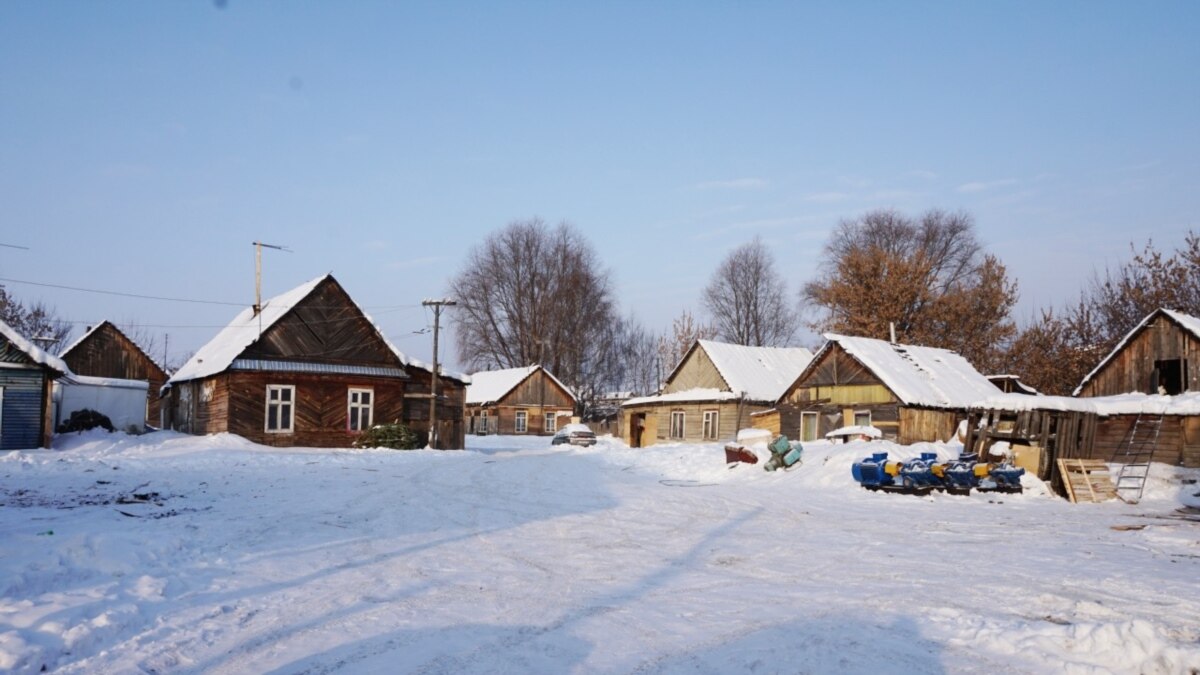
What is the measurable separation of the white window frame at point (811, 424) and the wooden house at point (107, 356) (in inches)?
1467

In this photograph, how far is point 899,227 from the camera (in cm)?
6719

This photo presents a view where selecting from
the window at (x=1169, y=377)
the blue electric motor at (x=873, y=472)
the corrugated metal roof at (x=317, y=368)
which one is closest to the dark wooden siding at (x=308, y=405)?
the corrugated metal roof at (x=317, y=368)

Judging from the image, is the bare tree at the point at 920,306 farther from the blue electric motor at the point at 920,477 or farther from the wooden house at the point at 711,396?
the blue electric motor at the point at 920,477

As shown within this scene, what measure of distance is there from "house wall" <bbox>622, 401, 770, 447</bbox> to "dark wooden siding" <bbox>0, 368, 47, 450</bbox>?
99.7 feet

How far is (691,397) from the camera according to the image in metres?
47.9

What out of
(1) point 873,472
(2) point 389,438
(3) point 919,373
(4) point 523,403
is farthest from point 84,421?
(3) point 919,373

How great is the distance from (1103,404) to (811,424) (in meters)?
15.0

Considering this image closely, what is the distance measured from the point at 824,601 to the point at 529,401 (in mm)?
55261

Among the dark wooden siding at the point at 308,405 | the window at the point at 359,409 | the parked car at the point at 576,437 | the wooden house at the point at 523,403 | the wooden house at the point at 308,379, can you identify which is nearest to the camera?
the dark wooden siding at the point at 308,405

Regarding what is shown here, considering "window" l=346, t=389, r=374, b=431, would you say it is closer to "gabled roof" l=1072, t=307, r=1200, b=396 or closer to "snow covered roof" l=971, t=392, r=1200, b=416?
"snow covered roof" l=971, t=392, r=1200, b=416

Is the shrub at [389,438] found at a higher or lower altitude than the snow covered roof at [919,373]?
lower

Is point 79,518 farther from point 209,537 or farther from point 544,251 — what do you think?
point 544,251

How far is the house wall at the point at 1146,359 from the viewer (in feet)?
96.4

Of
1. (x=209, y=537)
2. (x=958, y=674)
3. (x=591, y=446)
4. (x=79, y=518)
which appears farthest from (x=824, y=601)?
(x=591, y=446)
